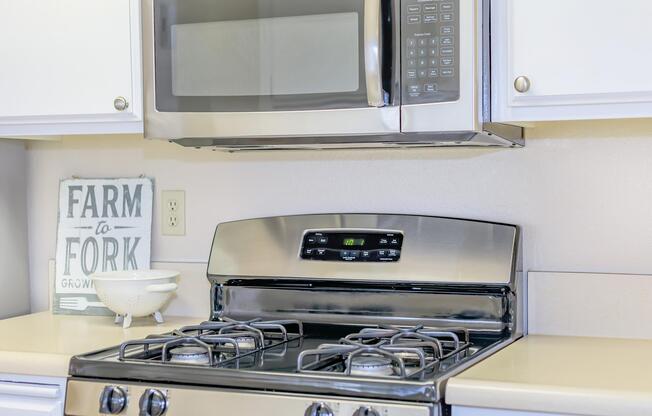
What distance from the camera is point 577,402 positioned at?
1480 mm

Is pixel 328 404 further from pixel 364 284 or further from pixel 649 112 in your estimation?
pixel 649 112

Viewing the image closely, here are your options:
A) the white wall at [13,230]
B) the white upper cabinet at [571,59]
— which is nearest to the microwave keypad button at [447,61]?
the white upper cabinet at [571,59]

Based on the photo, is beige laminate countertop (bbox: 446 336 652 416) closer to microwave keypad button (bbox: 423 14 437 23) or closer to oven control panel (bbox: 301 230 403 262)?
oven control panel (bbox: 301 230 403 262)

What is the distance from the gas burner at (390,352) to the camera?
1639mm

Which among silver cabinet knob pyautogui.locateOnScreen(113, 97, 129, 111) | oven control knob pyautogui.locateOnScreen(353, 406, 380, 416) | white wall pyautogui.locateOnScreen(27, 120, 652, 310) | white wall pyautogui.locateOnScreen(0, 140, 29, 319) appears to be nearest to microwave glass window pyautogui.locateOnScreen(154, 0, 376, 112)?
silver cabinet knob pyautogui.locateOnScreen(113, 97, 129, 111)

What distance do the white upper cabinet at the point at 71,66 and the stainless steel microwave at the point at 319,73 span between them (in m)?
0.09

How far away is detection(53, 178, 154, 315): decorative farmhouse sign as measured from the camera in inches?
95.7

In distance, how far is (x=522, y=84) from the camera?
1.77 m

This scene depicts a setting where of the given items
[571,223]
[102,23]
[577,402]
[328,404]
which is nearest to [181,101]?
[102,23]

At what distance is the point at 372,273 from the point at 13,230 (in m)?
1.06

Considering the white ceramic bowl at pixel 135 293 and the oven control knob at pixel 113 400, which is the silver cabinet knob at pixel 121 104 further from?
the oven control knob at pixel 113 400

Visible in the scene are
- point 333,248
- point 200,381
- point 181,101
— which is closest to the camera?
point 200,381

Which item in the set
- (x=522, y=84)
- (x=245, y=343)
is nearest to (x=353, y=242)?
(x=245, y=343)

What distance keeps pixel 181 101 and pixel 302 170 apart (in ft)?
1.38
